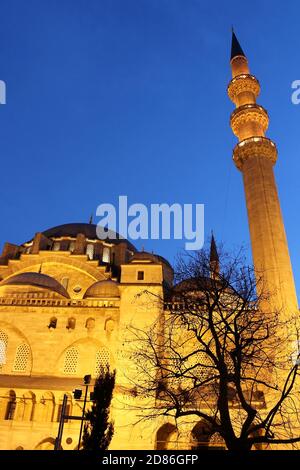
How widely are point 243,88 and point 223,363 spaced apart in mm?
24922

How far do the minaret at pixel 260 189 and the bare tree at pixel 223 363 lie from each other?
2.10 meters

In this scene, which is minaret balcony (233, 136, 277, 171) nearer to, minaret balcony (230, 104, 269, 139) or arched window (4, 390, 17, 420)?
minaret balcony (230, 104, 269, 139)

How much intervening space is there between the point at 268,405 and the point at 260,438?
920 cm

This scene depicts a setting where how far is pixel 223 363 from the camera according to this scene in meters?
9.52

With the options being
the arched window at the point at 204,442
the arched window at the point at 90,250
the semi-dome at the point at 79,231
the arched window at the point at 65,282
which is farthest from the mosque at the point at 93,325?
the semi-dome at the point at 79,231

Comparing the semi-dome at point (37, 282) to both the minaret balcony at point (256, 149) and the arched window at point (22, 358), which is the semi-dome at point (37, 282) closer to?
the arched window at point (22, 358)

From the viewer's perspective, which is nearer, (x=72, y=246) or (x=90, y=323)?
(x=90, y=323)

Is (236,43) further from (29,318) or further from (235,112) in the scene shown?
(29,318)

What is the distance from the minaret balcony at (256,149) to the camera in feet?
83.3

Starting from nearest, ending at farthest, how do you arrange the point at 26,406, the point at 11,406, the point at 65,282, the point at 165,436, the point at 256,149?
the point at 165,436 → the point at 26,406 → the point at 11,406 → the point at 256,149 → the point at 65,282

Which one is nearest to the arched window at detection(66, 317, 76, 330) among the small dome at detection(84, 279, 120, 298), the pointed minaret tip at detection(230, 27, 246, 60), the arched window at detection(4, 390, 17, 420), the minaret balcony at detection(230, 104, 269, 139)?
the small dome at detection(84, 279, 120, 298)

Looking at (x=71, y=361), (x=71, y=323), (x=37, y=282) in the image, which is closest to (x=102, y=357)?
(x=71, y=361)

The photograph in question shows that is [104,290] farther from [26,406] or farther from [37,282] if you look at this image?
[26,406]
